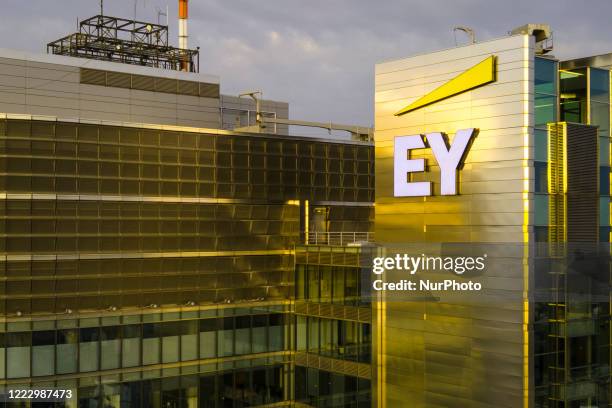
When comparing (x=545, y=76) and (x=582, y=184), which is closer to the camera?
(x=545, y=76)

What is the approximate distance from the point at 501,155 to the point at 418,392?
1268 centimetres

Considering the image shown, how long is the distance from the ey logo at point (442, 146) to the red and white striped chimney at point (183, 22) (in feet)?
119

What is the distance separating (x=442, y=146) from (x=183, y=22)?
40.9m

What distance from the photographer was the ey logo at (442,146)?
3778 cm

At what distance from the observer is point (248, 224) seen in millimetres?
52406

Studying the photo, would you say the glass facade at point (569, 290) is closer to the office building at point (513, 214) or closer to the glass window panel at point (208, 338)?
the office building at point (513, 214)

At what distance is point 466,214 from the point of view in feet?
126

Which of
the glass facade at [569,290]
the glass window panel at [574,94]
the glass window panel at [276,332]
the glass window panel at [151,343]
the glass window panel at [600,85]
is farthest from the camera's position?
the glass window panel at [276,332]

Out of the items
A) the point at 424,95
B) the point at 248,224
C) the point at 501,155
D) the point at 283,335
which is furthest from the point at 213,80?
the point at 501,155

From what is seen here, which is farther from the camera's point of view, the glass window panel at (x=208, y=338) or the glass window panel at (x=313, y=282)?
the glass window panel at (x=313, y=282)

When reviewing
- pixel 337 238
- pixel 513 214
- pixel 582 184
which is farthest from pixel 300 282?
pixel 582 184

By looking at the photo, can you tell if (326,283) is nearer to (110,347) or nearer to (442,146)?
(110,347)

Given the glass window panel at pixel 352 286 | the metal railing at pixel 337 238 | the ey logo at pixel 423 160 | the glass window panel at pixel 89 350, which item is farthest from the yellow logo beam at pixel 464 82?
the glass window panel at pixel 89 350

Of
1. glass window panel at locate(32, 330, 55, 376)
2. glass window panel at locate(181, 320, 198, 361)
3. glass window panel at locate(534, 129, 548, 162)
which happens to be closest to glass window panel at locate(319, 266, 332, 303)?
glass window panel at locate(181, 320, 198, 361)
